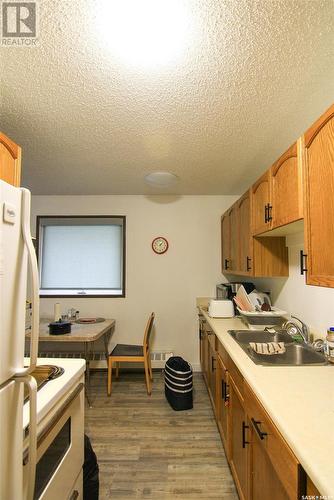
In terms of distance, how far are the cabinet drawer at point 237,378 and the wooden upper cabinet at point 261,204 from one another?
987 millimetres

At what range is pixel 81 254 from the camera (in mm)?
3619

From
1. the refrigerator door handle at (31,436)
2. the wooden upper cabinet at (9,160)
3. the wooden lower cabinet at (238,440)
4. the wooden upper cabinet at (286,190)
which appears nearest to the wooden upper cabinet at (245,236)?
the wooden upper cabinet at (286,190)

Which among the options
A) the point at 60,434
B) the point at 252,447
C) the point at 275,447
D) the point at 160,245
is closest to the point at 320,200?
the point at 275,447

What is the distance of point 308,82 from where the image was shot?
4.62 feet

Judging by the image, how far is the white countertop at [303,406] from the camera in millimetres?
700

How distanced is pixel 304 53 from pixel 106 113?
1153 mm

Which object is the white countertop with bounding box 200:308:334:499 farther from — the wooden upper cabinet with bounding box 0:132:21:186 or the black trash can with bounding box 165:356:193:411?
the wooden upper cabinet with bounding box 0:132:21:186

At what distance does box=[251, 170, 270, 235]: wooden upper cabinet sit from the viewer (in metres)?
1.94

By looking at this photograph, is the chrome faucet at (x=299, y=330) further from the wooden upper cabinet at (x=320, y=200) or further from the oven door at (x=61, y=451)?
the oven door at (x=61, y=451)

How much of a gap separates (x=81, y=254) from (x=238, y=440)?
112 inches

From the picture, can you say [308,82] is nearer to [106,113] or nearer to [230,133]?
[230,133]

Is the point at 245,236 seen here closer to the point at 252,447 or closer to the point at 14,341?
the point at 252,447

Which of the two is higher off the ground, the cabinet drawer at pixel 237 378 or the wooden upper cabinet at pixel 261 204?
the wooden upper cabinet at pixel 261 204

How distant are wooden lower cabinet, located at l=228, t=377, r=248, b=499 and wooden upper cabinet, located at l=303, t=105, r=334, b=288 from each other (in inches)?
31.5
